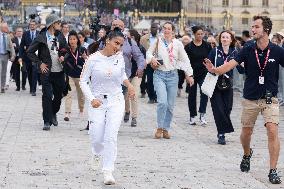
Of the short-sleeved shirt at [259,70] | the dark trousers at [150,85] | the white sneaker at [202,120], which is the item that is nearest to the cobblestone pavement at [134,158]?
the white sneaker at [202,120]

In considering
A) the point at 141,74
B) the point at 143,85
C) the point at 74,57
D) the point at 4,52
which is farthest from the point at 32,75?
the point at 141,74

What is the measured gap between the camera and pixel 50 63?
14.9 metres

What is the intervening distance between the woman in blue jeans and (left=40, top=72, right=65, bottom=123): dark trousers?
181cm

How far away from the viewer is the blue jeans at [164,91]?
14164 mm

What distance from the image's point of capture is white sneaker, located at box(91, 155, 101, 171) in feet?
34.5

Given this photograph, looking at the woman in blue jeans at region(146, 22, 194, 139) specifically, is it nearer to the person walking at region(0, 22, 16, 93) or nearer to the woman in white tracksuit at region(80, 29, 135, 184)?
the woman in white tracksuit at region(80, 29, 135, 184)

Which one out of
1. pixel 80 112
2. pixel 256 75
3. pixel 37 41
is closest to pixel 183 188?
pixel 256 75

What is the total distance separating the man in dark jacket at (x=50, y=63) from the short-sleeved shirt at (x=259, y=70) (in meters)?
4.90

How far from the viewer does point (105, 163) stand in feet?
33.0

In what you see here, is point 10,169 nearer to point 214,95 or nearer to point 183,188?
point 183,188

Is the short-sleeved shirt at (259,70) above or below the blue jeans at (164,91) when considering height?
above

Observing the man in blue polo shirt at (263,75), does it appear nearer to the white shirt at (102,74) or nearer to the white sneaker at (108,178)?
the white shirt at (102,74)

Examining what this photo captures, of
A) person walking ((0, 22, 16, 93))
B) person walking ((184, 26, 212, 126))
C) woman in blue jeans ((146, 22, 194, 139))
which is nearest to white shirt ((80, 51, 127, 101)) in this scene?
woman in blue jeans ((146, 22, 194, 139))

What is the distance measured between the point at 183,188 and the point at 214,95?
433 cm
